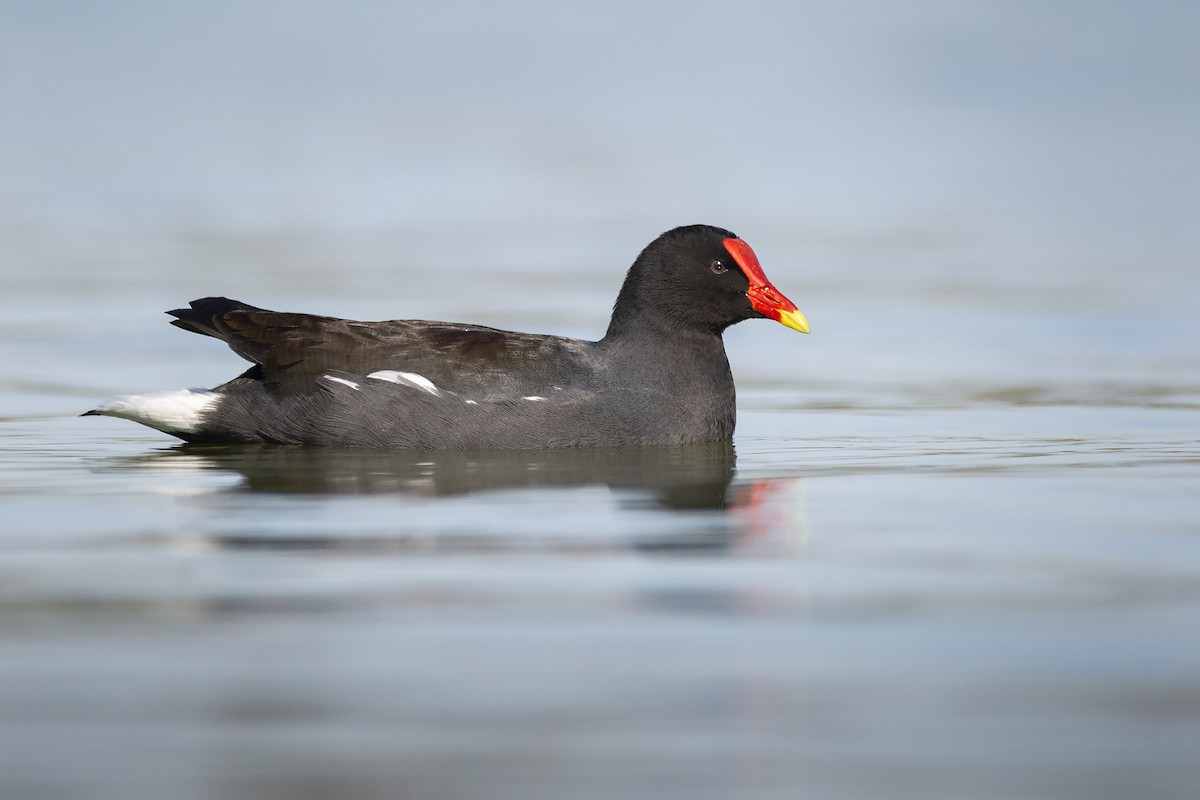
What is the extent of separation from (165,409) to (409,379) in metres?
1.20

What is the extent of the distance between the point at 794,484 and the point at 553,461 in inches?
48.8

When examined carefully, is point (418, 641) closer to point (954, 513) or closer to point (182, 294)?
point (954, 513)

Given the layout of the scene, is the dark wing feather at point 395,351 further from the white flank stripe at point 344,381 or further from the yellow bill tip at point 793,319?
the yellow bill tip at point 793,319

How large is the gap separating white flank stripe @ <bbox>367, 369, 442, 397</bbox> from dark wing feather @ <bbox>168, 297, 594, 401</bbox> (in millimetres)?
29

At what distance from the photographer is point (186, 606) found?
15.0ft

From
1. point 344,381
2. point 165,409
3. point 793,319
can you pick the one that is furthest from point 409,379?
point 793,319

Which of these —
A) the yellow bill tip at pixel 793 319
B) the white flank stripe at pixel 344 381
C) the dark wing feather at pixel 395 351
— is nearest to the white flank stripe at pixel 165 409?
the dark wing feather at pixel 395 351

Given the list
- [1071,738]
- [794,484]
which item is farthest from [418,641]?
[794,484]

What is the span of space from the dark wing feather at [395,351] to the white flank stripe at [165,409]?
1.16 ft

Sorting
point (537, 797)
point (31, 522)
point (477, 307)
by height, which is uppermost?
point (477, 307)

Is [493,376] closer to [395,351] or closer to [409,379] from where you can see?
[409,379]

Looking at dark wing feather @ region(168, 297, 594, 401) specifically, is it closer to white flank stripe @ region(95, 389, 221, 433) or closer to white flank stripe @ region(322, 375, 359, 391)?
white flank stripe @ region(322, 375, 359, 391)

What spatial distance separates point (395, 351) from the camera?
8.62 meters

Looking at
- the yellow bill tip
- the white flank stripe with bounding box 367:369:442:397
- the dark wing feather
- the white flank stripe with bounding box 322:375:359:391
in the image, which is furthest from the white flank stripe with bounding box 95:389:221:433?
the yellow bill tip
